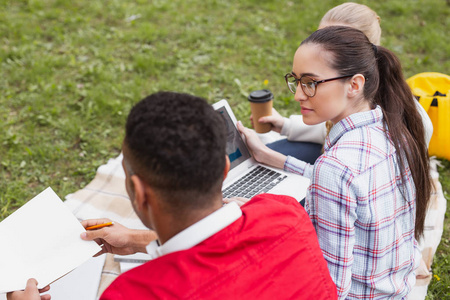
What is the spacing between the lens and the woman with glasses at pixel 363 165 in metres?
1.74

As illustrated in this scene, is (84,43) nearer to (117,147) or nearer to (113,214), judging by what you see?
(117,147)

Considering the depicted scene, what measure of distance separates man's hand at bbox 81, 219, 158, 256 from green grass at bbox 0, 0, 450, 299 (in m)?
1.55

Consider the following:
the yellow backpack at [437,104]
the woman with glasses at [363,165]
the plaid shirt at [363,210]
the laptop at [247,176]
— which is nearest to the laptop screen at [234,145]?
the laptop at [247,176]

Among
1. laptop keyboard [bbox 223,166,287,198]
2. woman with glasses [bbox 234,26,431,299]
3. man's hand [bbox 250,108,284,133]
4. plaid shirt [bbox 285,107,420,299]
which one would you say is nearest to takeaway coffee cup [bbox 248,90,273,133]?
man's hand [bbox 250,108,284,133]

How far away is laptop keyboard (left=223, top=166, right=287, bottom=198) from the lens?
2408mm

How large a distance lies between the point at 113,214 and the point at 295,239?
80.9 inches

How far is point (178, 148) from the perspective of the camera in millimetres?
1224

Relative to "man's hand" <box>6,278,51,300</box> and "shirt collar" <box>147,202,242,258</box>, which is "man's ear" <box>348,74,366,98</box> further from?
"man's hand" <box>6,278,51,300</box>

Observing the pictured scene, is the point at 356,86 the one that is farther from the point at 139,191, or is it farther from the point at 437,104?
the point at 437,104

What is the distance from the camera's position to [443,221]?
3100 millimetres

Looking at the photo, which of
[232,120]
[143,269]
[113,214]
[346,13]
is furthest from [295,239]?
[113,214]

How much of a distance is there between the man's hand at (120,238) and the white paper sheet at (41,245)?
0.08 meters

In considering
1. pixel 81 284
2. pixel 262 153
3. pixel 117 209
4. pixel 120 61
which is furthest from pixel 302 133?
pixel 120 61

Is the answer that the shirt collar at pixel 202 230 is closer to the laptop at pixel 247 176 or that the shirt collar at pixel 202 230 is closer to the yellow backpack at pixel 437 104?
the laptop at pixel 247 176
